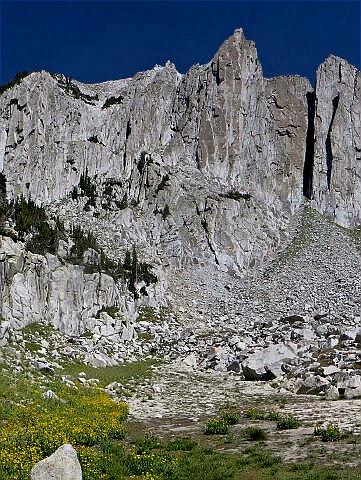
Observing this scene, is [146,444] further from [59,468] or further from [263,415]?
[263,415]

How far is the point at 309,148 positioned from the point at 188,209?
1985 inches

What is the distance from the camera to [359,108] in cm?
12850

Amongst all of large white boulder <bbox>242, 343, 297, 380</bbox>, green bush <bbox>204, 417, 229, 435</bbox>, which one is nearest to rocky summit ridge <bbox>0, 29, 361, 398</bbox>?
large white boulder <bbox>242, 343, 297, 380</bbox>

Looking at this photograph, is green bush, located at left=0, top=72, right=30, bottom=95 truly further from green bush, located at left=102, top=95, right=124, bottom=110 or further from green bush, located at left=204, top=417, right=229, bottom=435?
green bush, located at left=204, top=417, right=229, bottom=435

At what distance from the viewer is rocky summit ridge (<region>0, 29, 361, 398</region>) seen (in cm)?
4444

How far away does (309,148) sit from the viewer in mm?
127875

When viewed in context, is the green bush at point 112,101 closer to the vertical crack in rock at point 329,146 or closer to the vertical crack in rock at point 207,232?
the vertical crack in rock at point 207,232

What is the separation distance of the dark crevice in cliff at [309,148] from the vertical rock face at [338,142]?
1.59 m

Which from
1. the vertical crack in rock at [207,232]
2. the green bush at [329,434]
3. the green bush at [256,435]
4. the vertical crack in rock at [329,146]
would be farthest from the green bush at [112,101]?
the green bush at [329,434]

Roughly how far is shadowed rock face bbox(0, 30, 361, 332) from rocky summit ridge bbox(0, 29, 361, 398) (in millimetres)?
345

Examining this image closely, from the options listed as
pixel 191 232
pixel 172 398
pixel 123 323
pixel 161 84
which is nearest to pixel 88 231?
pixel 191 232

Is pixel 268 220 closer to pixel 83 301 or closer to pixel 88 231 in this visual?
pixel 88 231

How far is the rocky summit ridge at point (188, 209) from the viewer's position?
44438mm

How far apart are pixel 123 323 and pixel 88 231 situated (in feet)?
96.0
